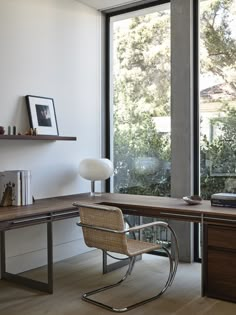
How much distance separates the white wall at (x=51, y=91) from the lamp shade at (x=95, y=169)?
0.31 meters

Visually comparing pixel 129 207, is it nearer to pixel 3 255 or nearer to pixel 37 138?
pixel 37 138

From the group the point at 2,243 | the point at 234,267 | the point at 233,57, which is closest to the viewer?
the point at 234,267

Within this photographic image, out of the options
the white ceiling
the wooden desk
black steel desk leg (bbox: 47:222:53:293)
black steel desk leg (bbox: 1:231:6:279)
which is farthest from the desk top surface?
the white ceiling

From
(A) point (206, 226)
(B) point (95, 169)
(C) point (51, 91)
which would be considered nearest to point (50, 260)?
(B) point (95, 169)

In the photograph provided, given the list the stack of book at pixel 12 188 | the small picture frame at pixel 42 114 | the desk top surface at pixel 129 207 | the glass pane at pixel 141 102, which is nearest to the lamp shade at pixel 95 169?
the desk top surface at pixel 129 207

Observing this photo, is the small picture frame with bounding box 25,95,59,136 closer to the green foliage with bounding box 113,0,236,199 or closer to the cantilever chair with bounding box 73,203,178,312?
the green foliage with bounding box 113,0,236,199

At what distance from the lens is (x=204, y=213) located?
313 cm

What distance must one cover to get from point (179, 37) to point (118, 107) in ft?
3.70

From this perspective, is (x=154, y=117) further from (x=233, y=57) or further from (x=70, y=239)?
(x=70, y=239)

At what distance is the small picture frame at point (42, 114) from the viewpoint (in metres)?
3.88

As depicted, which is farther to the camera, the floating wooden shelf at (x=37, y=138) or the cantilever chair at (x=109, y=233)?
the floating wooden shelf at (x=37, y=138)

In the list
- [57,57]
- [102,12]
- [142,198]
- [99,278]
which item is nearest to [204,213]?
[142,198]

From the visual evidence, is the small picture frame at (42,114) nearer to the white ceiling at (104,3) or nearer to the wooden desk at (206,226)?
the wooden desk at (206,226)

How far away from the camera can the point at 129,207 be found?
362cm
